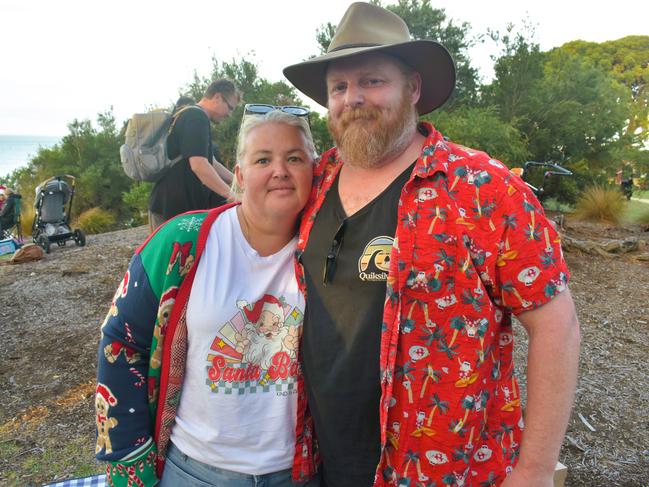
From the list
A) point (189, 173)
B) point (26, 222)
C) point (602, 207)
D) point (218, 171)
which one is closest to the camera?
point (189, 173)

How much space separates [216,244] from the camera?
1642 millimetres

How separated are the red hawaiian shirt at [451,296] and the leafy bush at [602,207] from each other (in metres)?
11.8

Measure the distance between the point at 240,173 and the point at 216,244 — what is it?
30 centimetres

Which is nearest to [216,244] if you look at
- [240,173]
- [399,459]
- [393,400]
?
[240,173]

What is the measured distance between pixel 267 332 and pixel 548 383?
87 cm

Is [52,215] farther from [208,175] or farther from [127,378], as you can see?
[127,378]

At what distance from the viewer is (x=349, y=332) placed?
151 cm

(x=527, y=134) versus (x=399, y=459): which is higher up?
(x=527, y=134)

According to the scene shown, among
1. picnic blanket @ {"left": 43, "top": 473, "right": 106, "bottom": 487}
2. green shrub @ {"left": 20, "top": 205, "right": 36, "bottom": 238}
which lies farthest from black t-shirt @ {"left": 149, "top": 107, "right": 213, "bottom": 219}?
green shrub @ {"left": 20, "top": 205, "right": 36, "bottom": 238}

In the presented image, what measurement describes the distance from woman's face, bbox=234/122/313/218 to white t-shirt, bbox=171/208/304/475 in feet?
0.58

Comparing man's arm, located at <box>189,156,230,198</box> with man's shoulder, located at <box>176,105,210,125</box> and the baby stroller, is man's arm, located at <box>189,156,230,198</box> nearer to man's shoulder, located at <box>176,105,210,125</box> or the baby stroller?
man's shoulder, located at <box>176,105,210,125</box>

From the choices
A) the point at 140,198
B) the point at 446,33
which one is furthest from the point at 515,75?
the point at 140,198

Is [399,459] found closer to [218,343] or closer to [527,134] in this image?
[218,343]

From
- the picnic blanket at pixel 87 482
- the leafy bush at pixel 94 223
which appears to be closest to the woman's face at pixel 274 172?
the picnic blanket at pixel 87 482
